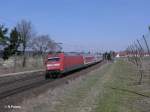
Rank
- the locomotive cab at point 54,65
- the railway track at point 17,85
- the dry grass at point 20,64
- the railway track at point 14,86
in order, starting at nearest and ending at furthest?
the railway track at point 14,86 → the railway track at point 17,85 → the locomotive cab at point 54,65 → the dry grass at point 20,64

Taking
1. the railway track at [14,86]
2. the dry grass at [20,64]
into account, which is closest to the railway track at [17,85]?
the railway track at [14,86]

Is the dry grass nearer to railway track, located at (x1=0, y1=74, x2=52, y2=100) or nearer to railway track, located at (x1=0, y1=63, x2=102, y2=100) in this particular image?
railway track, located at (x1=0, y1=63, x2=102, y2=100)

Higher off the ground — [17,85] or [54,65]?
[54,65]

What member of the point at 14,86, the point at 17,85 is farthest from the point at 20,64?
the point at 14,86

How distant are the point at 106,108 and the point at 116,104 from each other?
4.63 feet

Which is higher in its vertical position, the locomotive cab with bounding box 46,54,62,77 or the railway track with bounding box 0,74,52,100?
the locomotive cab with bounding box 46,54,62,77

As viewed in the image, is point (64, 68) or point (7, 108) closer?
point (7, 108)

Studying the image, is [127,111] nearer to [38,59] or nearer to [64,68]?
[64,68]

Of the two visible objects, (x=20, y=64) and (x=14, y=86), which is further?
(x=20, y=64)

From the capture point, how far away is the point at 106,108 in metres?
14.2

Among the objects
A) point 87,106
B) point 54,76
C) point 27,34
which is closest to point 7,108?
point 87,106

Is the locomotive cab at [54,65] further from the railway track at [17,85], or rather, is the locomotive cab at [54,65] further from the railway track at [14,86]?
the railway track at [14,86]

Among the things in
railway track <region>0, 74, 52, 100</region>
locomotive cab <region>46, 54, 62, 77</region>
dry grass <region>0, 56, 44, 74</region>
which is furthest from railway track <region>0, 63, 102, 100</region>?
dry grass <region>0, 56, 44, 74</region>

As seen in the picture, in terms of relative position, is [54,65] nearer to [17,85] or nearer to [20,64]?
[17,85]
